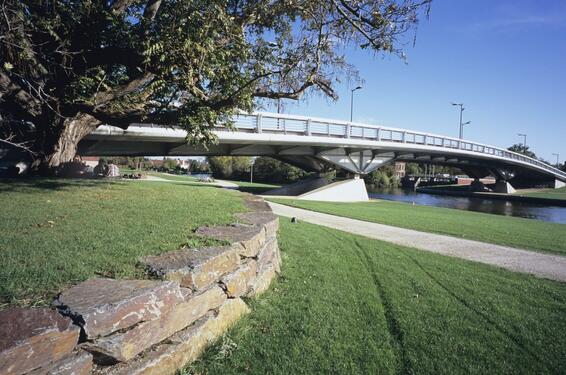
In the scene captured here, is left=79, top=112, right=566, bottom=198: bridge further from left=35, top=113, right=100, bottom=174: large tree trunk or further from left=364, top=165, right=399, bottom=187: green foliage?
left=364, top=165, right=399, bottom=187: green foliage

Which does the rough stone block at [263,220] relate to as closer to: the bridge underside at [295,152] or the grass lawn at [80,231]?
the grass lawn at [80,231]

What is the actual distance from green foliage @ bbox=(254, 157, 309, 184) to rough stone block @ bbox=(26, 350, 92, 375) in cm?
5922

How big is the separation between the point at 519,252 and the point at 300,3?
353 inches

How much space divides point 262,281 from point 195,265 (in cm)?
165

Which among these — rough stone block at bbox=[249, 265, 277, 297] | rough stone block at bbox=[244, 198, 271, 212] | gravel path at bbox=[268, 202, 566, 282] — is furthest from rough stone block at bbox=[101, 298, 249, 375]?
gravel path at bbox=[268, 202, 566, 282]

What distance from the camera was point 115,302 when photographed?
8.32 feet

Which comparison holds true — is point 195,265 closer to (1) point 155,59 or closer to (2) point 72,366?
(2) point 72,366

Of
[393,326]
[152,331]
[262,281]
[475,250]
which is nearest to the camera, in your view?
[152,331]

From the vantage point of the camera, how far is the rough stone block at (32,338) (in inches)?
77.1

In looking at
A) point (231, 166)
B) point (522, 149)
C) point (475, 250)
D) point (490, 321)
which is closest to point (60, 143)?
point (490, 321)

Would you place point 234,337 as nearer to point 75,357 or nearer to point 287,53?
point 75,357

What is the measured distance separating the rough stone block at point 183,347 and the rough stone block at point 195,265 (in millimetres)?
359

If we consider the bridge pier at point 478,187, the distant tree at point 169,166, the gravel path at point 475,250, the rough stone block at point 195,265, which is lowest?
the gravel path at point 475,250

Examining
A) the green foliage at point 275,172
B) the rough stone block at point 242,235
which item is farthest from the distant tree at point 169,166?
the rough stone block at point 242,235
